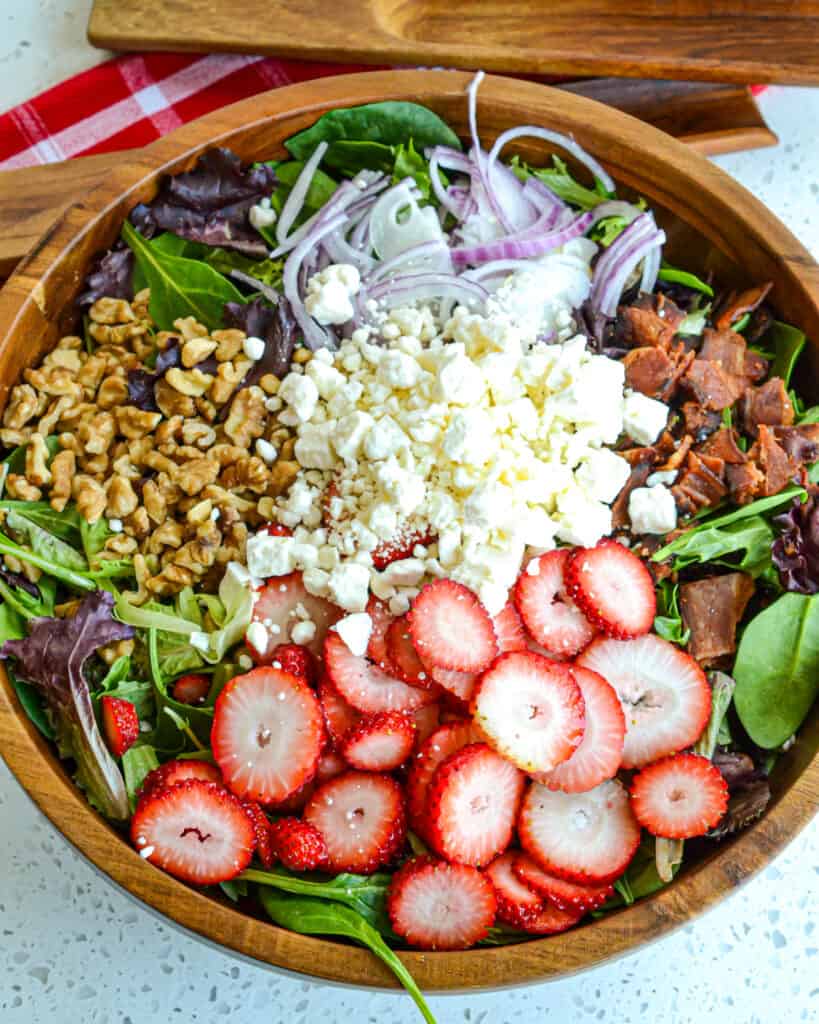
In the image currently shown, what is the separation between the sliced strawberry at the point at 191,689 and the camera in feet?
5.51

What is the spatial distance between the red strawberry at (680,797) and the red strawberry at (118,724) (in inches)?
29.7

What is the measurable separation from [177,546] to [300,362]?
0.37 meters

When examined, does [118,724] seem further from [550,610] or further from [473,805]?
[550,610]

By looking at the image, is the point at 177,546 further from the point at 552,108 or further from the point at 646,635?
the point at 552,108

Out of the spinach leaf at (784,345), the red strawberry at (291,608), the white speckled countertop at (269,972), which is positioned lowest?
the white speckled countertop at (269,972)

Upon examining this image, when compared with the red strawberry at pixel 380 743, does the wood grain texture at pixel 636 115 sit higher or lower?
higher

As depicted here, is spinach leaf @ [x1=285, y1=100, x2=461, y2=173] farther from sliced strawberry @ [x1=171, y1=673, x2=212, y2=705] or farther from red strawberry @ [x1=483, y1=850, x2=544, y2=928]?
red strawberry @ [x1=483, y1=850, x2=544, y2=928]

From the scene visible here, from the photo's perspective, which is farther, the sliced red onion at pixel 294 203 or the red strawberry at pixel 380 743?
the sliced red onion at pixel 294 203

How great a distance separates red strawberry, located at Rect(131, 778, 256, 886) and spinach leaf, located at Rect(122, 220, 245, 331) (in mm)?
829

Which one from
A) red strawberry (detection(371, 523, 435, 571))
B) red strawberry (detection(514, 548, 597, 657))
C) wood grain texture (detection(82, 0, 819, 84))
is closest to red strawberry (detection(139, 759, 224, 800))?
red strawberry (detection(371, 523, 435, 571))

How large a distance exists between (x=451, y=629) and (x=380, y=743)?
0.19 m

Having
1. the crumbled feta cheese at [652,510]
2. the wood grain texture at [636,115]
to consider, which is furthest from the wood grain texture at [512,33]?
the crumbled feta cheese at [652,510]

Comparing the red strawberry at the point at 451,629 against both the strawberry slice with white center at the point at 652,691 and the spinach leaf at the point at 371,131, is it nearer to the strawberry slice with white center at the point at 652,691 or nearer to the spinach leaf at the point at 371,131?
the strawberry slice with white center at the point at 652,691

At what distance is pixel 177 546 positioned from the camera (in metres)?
1.74
